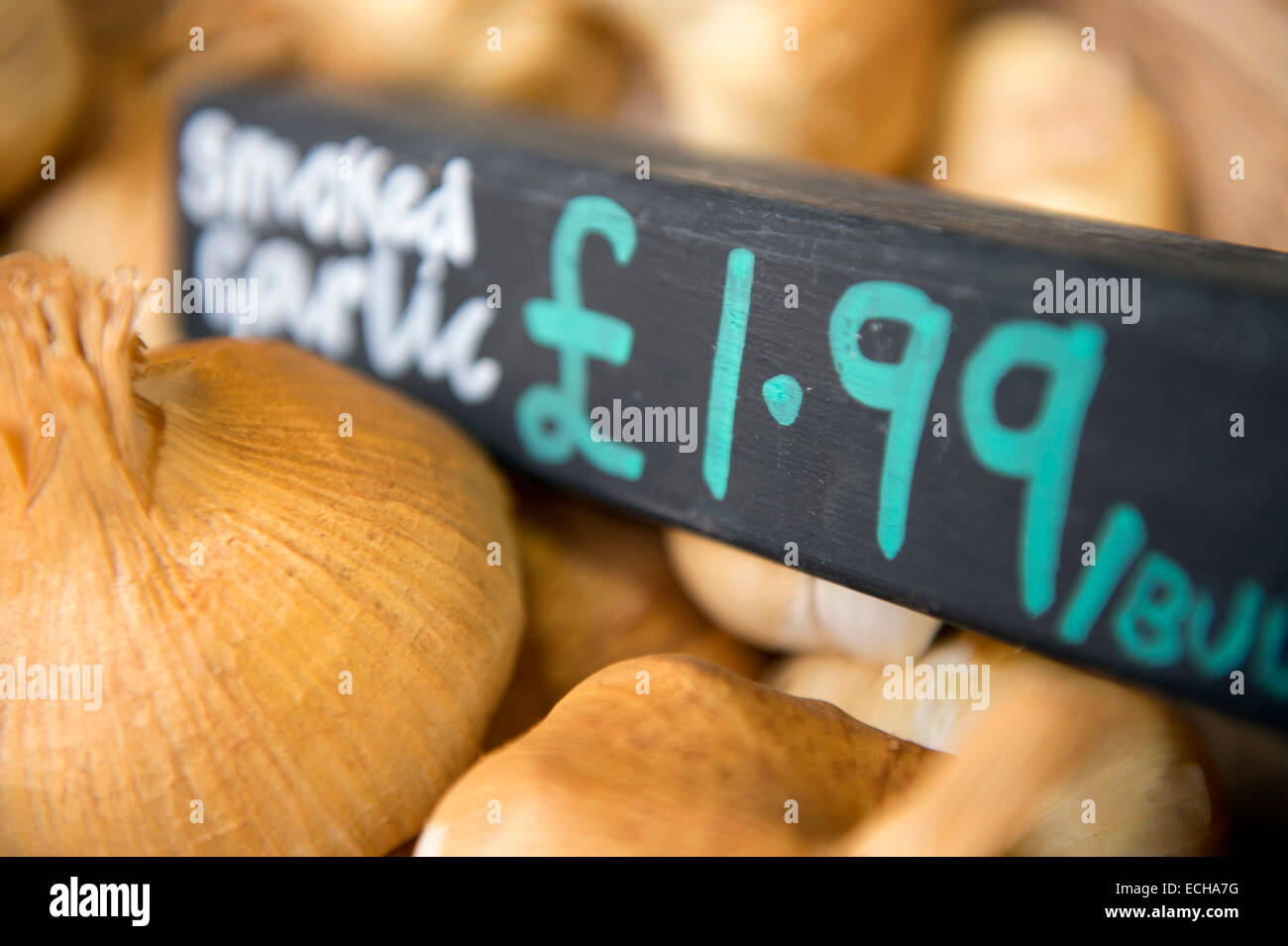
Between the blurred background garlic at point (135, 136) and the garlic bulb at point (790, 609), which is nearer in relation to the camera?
the garlic bulb at point (790, 609)

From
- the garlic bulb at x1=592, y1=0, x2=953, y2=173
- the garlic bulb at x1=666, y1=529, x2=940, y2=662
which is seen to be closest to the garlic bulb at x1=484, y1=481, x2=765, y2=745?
the garlic bulb at x1=666, y1=529, x2=940, y2=662

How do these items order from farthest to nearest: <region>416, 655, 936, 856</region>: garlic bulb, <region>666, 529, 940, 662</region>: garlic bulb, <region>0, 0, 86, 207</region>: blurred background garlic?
<region>0, 0, 86, 207</region>: blurred background garlic
<region>666, 529, 940, 662</region>: garlic bulb
<region>416, 655, 936, 856</region>: garlic bulb

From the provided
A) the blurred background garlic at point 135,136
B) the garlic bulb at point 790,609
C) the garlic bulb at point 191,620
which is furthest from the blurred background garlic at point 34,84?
the garlic bulb at point 790,609

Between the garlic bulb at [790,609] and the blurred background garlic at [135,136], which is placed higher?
the blurred background garlic at [135,136]

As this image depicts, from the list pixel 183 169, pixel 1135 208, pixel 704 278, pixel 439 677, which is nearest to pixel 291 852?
pixel 439 677

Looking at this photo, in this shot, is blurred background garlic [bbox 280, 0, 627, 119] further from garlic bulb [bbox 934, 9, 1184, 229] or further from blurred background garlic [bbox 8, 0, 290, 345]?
garlic bulb [bbox 934, 9, 1184, 229]

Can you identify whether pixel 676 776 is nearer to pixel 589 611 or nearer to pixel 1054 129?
pixel 589 611

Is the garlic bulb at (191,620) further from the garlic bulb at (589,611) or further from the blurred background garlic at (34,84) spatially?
the blurred background garlic at (34,84)
